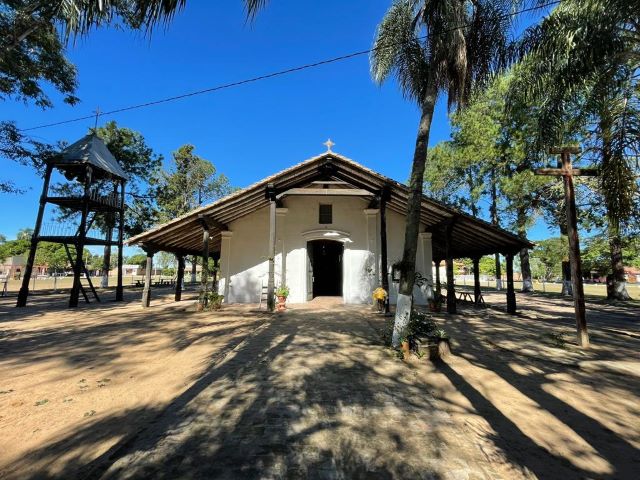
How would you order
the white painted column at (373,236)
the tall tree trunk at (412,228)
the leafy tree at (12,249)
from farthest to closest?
the leafy tree at (12,249) < the white painted column at (373,236) < the tall tree trunk at (412,228)

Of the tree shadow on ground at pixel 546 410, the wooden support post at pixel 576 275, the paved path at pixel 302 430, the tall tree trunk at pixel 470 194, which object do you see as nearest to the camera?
the paved path at pixel 302 430

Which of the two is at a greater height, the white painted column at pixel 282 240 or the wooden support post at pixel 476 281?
the white painted column at pixel 282 240

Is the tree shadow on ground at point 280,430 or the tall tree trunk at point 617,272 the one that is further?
the tall tree trunk at point 617,272

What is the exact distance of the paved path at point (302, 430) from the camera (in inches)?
100

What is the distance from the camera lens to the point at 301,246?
13.2m

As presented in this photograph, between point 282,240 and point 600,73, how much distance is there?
11141 mm

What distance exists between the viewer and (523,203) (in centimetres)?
2017

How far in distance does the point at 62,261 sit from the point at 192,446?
7265 cm

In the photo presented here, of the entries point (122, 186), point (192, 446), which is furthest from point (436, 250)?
point (122, 186)

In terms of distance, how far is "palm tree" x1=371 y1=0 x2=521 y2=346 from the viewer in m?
6.43

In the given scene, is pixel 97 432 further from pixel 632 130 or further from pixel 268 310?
pixel 632 130

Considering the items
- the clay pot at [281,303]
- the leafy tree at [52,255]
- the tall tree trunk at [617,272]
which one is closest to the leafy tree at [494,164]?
the tall tree trunk at [617,272]

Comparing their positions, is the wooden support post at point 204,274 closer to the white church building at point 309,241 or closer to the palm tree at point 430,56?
the white church building at point 309,241

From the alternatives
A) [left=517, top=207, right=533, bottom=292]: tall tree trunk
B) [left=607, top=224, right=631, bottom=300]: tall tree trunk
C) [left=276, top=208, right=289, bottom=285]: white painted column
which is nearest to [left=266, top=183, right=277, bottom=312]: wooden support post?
[left=276, top=208, right=289, bottom=285]: white painted column
